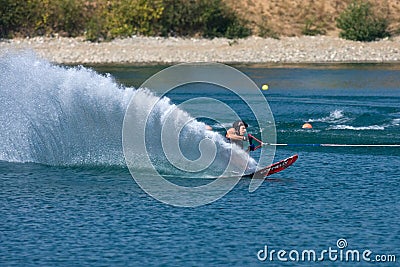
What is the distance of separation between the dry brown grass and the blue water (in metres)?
33.5

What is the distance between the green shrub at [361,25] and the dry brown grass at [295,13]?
38.1 inches

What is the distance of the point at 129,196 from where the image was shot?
2267 cm

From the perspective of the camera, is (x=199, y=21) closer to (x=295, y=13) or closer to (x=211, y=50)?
(x=211, y=50)

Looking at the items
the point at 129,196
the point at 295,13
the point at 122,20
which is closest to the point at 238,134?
the point at 129,196

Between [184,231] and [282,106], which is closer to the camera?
[184,231]

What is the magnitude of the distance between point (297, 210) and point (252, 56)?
41738 millimetres

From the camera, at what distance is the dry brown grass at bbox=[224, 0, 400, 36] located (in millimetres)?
68000

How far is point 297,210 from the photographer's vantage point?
2123cm

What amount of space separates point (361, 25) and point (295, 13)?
718cm

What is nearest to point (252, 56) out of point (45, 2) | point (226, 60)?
point (226, 60)

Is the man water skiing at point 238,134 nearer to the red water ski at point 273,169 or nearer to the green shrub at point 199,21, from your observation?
the red water ski at point 273,169

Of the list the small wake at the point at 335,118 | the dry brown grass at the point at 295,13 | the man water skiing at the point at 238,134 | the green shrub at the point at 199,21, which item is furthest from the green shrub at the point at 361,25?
the man water skiing at the point at 238,134

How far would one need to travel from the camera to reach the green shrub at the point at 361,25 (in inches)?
2584

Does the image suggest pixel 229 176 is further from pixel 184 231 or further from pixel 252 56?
pixel 252 56
